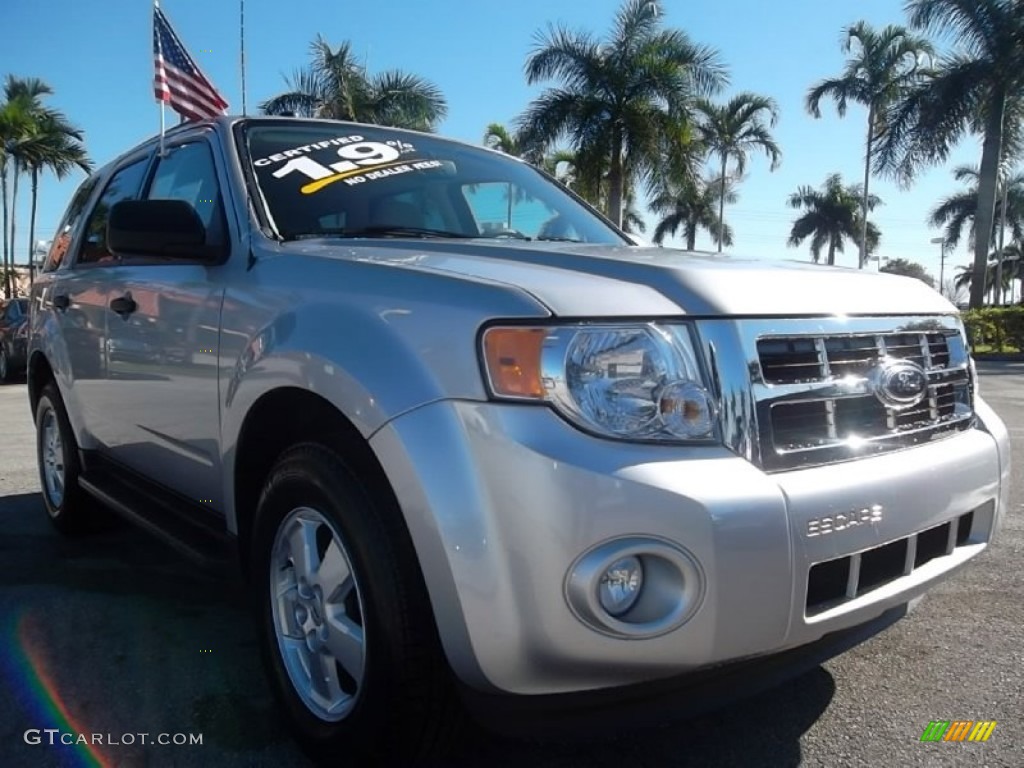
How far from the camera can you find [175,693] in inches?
102

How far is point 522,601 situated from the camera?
1.63 meters

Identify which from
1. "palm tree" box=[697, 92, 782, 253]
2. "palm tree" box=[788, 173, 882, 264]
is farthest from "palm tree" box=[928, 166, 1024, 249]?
"palm tree" box=[697, 92, 782, 253]

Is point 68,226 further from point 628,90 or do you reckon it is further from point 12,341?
point 628,90

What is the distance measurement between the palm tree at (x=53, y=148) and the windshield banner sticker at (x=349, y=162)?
29932 millimetres

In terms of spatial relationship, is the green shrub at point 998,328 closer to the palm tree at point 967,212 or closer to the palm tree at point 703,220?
the palm tree at point 703,220

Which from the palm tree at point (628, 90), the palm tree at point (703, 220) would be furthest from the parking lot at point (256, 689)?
the palm tree at point (703, 220)

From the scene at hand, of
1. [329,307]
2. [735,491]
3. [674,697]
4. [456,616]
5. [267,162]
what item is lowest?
[674,697]

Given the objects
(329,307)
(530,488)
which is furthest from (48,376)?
(530,488)

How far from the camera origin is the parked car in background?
1354 cm

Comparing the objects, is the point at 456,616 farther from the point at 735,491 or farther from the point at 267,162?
the point at 267,162

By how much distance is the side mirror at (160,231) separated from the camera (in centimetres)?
257

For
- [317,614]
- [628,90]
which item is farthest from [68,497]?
[628,90]

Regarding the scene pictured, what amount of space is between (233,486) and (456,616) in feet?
3.67

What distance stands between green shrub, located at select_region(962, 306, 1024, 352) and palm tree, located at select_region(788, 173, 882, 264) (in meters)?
28.7
